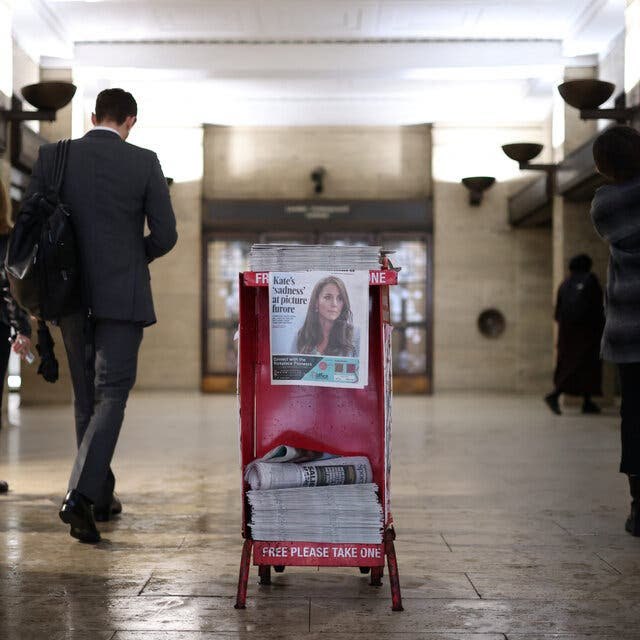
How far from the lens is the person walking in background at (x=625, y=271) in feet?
12.2

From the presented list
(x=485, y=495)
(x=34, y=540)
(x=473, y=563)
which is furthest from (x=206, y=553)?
(x=485, y=495)

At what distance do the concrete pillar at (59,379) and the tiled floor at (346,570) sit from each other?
191 inches

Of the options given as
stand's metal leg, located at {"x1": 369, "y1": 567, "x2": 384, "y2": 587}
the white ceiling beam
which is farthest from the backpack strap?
the white ceiling beam

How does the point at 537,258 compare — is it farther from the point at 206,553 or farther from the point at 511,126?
the point at 206,553

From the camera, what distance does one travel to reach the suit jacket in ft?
11.5

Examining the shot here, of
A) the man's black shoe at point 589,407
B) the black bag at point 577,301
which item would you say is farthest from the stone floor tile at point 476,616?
the man's black shoe at point 589,407

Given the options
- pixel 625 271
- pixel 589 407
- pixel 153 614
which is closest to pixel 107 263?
pixel 153 614

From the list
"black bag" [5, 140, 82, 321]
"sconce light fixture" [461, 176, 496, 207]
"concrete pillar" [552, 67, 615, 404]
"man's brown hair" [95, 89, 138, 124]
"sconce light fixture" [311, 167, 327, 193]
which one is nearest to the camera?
"black bag" [5, 140, 82, 321]

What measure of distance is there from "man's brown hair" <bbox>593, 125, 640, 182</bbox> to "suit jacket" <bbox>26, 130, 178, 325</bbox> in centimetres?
164

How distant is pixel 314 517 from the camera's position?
2766 millimetres

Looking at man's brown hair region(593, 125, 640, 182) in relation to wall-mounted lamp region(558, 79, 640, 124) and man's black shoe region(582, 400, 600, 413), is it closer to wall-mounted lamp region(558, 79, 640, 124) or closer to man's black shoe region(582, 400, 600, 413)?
wall-mounted lamp region(558, 79, 640, 124)

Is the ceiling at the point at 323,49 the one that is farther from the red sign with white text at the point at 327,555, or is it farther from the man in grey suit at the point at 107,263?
the red sign with white text at the point at 327,555

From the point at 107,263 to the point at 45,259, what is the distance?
0.22 m

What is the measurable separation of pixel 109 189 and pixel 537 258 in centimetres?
1152
